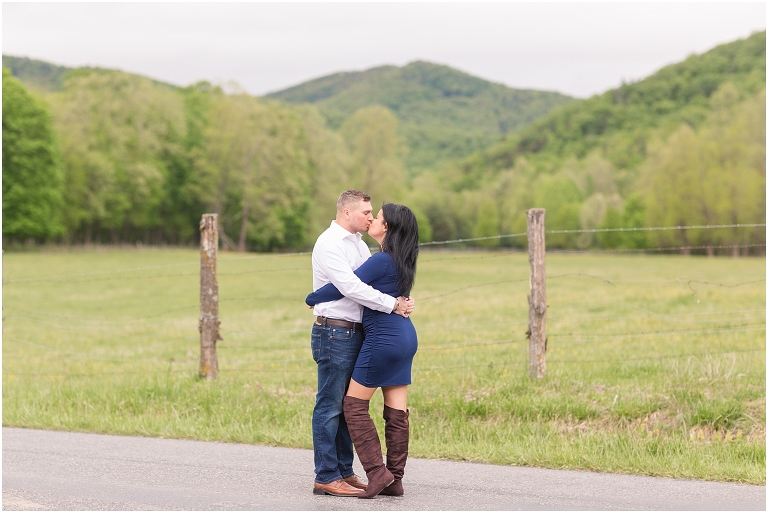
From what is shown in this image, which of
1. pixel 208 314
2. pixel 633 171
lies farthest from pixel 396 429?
pixel 633 171

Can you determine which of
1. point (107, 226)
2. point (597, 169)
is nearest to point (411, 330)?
point (107, 226)

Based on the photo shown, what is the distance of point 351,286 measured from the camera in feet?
19.7

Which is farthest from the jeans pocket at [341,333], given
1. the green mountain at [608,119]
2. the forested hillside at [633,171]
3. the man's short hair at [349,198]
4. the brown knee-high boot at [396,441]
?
the green mountain at [608,119]

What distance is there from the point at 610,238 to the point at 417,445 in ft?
291

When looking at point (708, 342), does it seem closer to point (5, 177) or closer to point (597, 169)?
point (5, 177)

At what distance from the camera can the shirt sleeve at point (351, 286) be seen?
19.7ft

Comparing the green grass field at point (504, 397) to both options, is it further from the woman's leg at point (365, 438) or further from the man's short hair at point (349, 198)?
the man's short hair at point (349, 198)

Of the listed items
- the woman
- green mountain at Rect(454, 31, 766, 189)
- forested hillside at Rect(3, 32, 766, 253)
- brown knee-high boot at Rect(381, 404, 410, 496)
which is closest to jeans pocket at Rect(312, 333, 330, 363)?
the woman

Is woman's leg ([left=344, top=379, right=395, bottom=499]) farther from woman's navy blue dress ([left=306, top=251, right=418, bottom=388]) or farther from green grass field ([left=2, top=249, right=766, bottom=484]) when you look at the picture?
green grass field ([left=2, top=249, right=766, bottom=484])

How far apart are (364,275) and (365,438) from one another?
47.1 inches

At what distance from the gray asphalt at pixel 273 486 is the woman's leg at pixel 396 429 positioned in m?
0.24

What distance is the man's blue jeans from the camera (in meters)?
6.29

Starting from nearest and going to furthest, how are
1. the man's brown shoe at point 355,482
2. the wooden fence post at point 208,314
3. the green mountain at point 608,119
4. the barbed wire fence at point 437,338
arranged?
1. the man's brown shoe at point 355,482
2. the wooden fence post at point 208,314
3. the barbed wire fence at point 437,338
4. the green mountain at point 608,119

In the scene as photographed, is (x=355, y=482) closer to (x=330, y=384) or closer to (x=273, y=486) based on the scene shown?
(x=273, y=486)
